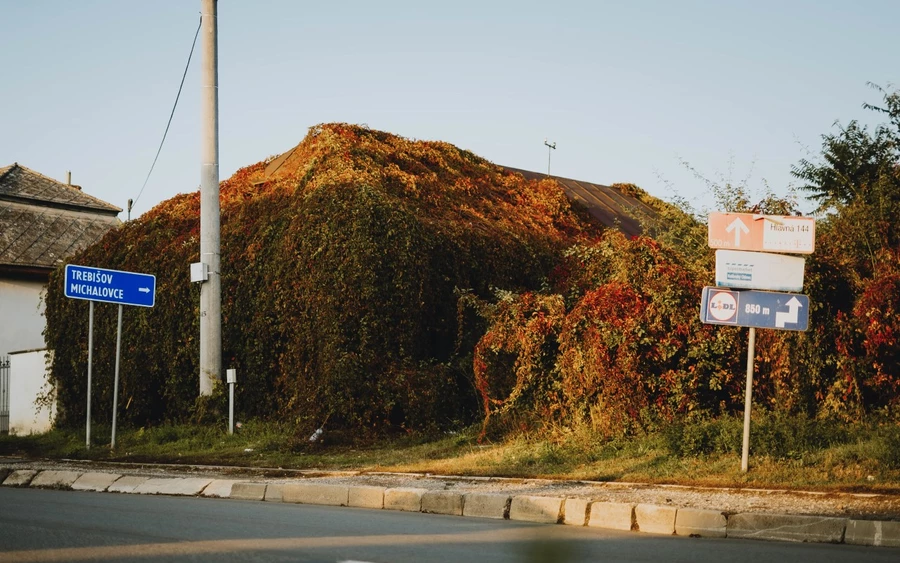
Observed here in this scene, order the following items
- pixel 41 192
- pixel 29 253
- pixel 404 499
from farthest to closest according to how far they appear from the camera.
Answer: pixel 41 192 → pixel 29 253 → pixel 404 499

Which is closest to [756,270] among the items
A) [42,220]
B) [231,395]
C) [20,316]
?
[231,395]

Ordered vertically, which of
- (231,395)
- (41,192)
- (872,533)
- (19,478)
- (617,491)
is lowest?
(19,478)

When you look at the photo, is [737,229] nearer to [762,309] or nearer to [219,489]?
[762,309]

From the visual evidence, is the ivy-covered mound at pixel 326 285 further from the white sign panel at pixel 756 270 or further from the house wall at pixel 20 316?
the house wall at pixel 20 316

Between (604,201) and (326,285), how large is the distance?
13672 mm

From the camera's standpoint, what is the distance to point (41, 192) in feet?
109

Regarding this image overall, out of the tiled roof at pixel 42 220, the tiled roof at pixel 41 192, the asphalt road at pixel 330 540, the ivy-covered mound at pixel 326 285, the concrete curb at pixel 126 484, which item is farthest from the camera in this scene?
the tiled roof at pixel 41 192

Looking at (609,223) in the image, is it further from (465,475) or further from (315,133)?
(465,475)

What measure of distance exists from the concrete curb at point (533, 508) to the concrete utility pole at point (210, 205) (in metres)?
4.79

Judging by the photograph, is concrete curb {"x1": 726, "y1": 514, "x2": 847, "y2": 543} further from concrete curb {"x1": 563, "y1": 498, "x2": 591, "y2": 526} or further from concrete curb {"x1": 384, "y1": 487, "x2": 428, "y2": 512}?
concrete curb {"x1": 384, "y1": 487, "x2": 428, "y2": 512}

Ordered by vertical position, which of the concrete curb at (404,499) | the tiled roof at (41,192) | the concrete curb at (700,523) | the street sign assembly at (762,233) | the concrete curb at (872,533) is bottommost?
the concrete curb at (404,499)

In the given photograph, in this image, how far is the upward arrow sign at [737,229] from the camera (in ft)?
35.0

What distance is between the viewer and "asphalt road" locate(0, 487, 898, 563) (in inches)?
266

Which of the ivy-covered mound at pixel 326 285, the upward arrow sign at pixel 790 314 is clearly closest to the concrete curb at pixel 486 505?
the upward arrow sign at pixel 790 314
